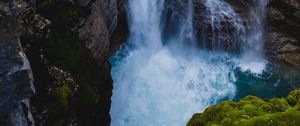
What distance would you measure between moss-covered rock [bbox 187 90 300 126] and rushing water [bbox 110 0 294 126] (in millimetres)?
7307

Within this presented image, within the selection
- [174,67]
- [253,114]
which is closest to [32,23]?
[253,114]

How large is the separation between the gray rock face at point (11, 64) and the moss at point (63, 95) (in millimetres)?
2447

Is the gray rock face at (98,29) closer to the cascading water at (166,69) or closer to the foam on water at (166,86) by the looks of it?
the foam on water at (166,86)

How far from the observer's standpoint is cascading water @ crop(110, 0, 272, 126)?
1561 cm

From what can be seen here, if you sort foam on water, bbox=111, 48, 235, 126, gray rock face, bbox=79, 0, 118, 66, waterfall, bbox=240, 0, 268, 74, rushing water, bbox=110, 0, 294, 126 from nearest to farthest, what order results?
gray rock face, bbox=79, 0, 118, 66
foam on water, bbox=111, 48, 235, 126
rushing water, bbox=110, 0, 294, 126
waterfall, bbox=240, 0, 268, 74

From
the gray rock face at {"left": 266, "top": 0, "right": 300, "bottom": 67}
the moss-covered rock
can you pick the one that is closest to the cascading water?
the gray rock face at {"left": 266, "top": 0, "right": 300, "bottom": 67}

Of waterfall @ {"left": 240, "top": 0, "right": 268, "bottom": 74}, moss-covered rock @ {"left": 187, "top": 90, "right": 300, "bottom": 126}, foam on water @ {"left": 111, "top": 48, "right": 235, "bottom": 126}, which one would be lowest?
foam on water @ {"left": 111, "top": 48, "right": 235, "bottom": 126}

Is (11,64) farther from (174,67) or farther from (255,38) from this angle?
(255,38)

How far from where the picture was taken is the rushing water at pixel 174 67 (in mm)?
15734

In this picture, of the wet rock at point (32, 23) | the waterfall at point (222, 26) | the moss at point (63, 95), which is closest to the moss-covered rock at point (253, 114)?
the moss at point (63, 95)

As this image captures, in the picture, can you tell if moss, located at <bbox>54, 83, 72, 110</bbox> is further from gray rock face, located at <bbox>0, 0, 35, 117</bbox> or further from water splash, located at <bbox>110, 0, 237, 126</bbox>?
water splash, located at <bbox>110, 0, 237, 126</bbox>

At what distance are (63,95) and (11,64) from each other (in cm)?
329

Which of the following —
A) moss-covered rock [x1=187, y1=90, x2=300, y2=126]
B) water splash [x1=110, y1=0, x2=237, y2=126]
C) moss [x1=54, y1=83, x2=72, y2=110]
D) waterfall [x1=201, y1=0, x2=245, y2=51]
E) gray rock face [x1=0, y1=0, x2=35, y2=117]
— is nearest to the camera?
gray rock face [x1=0, y1=0, x2=35, y2=117]

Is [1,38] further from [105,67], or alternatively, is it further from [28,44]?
[105,67]
